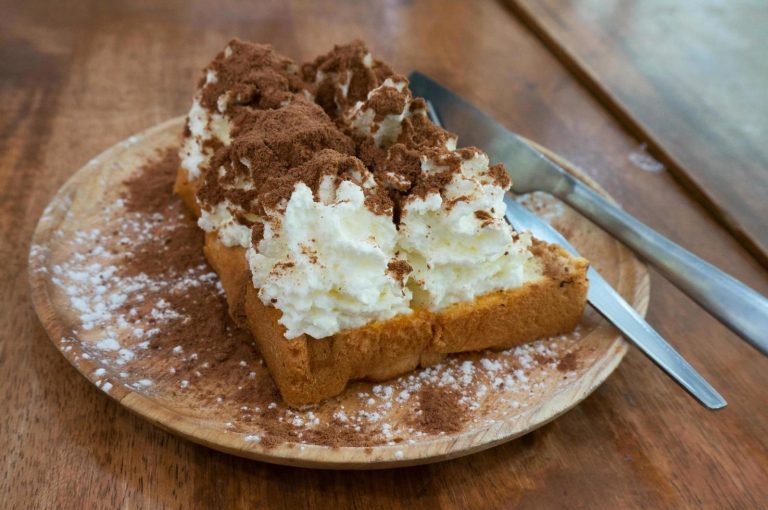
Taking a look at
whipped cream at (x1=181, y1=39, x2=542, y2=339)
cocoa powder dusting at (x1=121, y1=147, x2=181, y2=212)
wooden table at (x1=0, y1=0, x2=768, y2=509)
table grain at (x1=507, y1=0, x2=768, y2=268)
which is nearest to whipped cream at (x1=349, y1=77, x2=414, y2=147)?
whipped cream at (x1=181, y1=39, x2=542, y2=339)

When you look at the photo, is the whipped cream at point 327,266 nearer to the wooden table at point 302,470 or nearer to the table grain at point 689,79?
the wooden table at point 302,470

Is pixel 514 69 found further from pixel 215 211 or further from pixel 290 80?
pixel 215 211

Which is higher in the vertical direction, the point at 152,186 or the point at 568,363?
the point at 568,363

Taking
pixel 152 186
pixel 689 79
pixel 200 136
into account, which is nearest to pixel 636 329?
pixel 200 136

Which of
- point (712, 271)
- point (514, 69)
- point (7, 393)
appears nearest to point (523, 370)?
point (712, 271)

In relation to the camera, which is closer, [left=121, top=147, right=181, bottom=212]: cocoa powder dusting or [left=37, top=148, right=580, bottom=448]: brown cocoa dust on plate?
[left=37, top=148, right=580, bottom=448]: brown cocoa dust on plate

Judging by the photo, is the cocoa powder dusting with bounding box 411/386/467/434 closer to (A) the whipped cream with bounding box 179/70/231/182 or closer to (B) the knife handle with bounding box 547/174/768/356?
(B) the knife handle with bounding box 547/174/768/356

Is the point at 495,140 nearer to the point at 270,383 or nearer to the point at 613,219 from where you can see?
the point at 613,219
